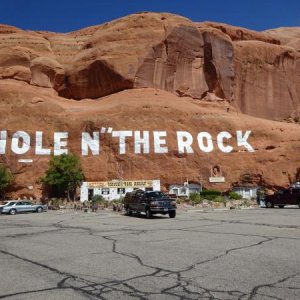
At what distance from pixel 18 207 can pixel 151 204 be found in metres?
15.5

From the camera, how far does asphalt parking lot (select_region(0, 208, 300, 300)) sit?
754 cm

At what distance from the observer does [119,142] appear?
50.9 m

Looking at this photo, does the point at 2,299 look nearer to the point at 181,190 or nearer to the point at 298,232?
the point at 298,232

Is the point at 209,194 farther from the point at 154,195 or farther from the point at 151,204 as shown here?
the point at 151,204

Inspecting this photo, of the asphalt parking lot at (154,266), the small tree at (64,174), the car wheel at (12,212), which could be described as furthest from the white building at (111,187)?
the asphalt parking lot at (154,266)

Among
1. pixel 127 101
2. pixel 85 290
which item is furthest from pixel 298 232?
pixel 127 101

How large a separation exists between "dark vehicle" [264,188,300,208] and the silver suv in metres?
19.2

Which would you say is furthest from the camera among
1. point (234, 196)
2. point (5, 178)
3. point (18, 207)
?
point (234, 196)

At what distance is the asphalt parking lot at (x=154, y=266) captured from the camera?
297 inches

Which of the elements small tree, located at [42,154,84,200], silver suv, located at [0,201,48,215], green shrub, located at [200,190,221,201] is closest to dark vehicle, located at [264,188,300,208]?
green shrub, located at [200,190,221,201]

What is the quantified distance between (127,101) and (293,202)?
26.9 metres

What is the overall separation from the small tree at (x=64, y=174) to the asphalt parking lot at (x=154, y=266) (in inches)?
1189

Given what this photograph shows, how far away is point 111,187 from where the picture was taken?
47188 mm

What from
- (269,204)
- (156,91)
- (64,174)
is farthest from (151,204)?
(156,91)
